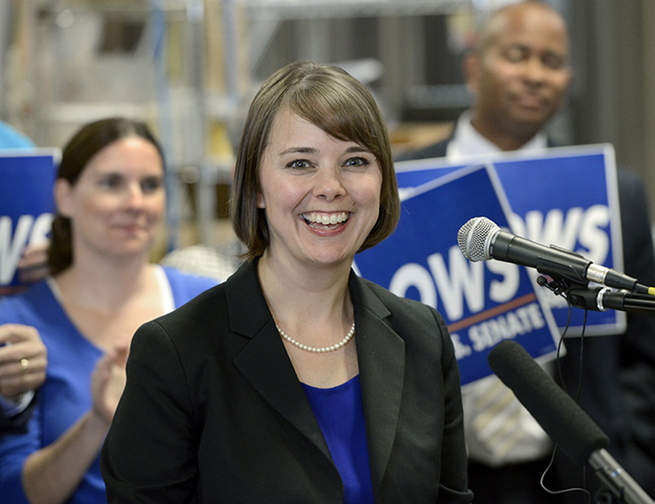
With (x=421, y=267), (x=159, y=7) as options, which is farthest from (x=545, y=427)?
(x=159, y=7)

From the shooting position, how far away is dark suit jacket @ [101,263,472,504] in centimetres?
147

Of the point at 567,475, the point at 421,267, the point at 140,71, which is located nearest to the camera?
the point at 421,267

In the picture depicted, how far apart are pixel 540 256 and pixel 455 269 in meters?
0.90

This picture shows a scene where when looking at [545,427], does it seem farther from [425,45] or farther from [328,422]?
[425,45]

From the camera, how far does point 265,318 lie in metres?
1.59

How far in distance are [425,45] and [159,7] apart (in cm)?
231

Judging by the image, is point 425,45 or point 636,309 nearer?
point 636,309

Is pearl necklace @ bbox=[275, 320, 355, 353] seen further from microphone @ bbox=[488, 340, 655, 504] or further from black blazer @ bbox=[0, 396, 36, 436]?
black blazer @ bbox=[0, 396, 36, 436]

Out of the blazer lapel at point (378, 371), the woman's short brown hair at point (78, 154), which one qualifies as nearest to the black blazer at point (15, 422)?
the woman's short brown hair at point (78, 154)

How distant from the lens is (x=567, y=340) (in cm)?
244

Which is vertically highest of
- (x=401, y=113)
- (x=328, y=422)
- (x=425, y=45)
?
(x=425, y=45)

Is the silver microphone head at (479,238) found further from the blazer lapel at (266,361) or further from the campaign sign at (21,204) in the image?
the campaign sign at (21,204)

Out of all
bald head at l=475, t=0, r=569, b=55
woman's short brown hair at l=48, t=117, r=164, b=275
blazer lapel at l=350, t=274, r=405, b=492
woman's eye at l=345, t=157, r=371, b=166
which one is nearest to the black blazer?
woman's short brown hair at l=48, t=117, r=164, b=275

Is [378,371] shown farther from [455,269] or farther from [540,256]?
[455,269]
